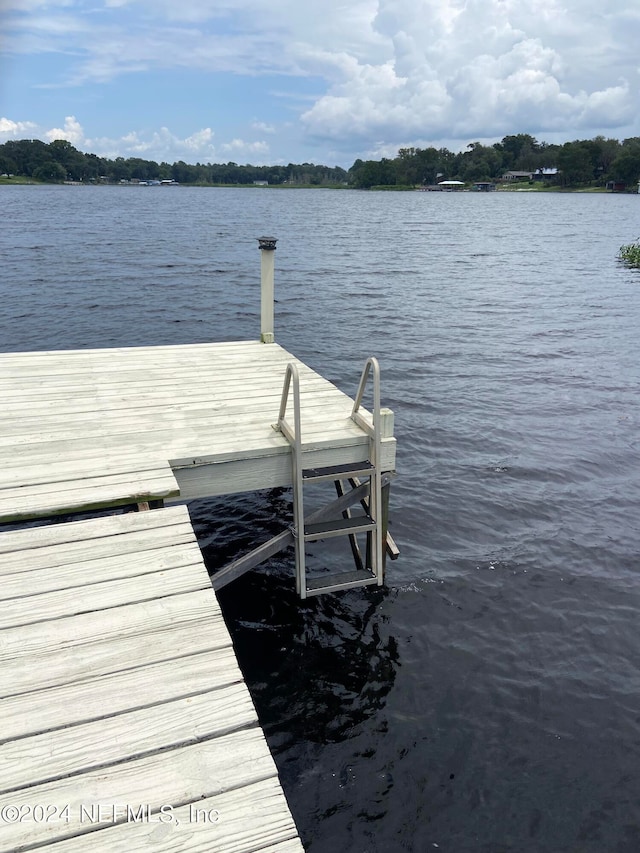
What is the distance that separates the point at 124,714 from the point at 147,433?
3.23 metres

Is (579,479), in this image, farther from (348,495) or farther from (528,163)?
(528,163)

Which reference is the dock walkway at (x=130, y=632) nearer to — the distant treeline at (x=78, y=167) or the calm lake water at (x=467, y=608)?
the calm lake water at (x=467, y=608)

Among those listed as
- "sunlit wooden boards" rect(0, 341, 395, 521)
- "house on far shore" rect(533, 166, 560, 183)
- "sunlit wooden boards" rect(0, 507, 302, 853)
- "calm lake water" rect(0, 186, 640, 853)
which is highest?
"house on far shore" rect(533, 166, 560, 183)

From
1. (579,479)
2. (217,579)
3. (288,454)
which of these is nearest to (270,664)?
(217,579)

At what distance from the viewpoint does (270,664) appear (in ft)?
19.2

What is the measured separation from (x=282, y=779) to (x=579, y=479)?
6.81 m

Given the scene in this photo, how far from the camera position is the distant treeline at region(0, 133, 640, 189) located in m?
142

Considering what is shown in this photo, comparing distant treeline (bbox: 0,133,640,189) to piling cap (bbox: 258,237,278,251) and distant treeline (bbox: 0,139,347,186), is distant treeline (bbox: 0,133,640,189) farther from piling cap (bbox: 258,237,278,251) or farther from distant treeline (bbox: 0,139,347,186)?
piling cap (bbox: 258,237,278,251)

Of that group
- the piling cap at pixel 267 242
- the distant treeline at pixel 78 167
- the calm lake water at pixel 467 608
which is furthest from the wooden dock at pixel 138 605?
the distant treeline at pixel 78 167

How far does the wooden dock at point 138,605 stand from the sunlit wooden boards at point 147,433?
0.02m

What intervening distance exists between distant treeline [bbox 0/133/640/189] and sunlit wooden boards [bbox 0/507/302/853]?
15103 cm

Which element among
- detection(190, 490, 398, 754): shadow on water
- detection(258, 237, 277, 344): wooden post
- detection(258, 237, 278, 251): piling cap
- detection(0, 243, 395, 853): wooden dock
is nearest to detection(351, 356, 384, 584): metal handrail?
detection(0, 243, 395, 853): wooden dock

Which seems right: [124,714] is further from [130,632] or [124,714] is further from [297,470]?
[297,470]

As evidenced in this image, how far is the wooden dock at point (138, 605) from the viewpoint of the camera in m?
2.46
